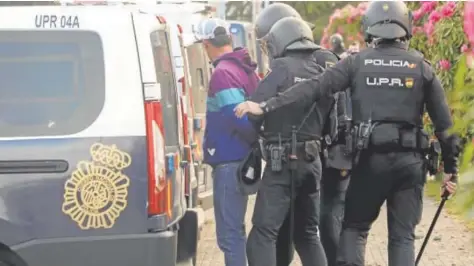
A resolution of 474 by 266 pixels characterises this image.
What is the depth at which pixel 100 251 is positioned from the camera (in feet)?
15.3

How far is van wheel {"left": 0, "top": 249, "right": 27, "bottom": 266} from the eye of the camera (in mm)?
4672

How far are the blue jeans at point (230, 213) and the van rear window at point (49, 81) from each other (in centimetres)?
169

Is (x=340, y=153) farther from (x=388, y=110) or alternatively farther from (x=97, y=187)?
(x=97, y=187)

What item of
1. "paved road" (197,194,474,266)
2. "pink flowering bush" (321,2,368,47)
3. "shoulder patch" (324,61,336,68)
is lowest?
"paved road" (197,194,474,266)

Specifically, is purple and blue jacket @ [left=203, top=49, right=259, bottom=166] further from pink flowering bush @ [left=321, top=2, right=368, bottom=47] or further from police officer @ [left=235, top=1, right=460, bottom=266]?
pink flowering bush @ [left=321, top=2, right=368, bottom=47]

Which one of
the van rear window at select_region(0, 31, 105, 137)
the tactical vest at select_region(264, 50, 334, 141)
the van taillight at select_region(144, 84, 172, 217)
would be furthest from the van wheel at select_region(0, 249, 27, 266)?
the tactical vest at select_region(264, 50, 334, 141)

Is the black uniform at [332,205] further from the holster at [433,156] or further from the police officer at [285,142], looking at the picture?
the holster at [433,156]

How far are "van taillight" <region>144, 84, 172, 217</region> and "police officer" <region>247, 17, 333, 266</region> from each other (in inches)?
45.4

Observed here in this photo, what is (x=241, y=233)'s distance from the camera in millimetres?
6348

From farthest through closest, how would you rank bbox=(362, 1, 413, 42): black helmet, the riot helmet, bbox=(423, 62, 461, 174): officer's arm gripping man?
the riot helmet, bbox=(362, 1, 413, 42): black helmet, bbox=(423, 62, 461, 174): officer's arm gripping man

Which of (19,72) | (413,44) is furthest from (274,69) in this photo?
(413,44)

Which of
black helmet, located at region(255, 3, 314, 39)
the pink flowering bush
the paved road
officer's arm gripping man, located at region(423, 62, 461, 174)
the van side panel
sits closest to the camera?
the van side panel

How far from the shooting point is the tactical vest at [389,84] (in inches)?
222

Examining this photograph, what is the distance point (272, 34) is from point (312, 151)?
2.55 feet
